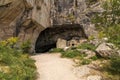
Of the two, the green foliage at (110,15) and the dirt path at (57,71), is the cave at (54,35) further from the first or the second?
the green foliage at (110,15)

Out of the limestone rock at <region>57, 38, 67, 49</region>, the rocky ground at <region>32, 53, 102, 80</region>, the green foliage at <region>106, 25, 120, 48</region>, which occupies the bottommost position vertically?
the limestone rock at <region>57, 38, 67, 49</region>

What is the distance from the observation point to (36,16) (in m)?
21.8

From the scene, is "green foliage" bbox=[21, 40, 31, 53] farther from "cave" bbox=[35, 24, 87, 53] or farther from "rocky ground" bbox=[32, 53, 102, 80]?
"cave" bbox=[35, 24, 87, 53]

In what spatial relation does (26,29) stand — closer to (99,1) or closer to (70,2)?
(70,2)

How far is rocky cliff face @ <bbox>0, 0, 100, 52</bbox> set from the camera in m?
18.1

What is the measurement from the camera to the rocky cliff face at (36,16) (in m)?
18.1

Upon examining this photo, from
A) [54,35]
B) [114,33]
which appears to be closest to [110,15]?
[114,33]

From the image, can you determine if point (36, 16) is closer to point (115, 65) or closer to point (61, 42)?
point (61, 42)

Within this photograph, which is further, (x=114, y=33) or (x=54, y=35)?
(x=54, y=35)

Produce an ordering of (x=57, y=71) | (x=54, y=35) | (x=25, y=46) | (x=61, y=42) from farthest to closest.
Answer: (x=54, y=35), (x=61, y=42), (x=25, y=46), (x=57, y=71)

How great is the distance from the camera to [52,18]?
26453 millimetres

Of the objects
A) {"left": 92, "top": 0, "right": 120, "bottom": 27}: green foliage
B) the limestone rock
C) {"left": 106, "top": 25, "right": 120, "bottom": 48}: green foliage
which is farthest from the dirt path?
the limestone rock

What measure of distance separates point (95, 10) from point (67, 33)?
4659 millimetres

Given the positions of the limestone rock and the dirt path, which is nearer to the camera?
the dirt path
